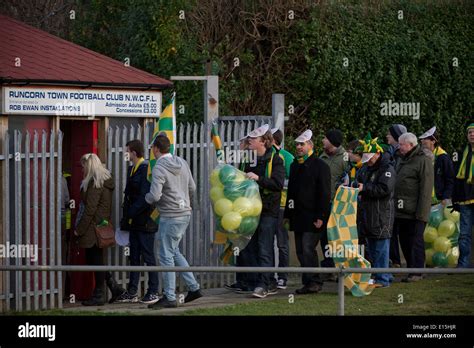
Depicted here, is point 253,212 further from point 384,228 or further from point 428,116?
point 428,116

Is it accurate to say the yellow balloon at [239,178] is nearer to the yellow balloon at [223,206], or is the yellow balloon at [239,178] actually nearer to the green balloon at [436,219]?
the yellow balloon at [223,206]

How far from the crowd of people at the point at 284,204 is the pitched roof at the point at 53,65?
0.98m

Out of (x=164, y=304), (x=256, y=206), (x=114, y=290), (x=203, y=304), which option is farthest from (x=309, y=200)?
(x=114, y=290)

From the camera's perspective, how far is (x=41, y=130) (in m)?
13.6

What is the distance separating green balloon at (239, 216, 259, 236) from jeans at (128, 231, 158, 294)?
1012 millimetres

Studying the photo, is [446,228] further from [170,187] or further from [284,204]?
[170,187]

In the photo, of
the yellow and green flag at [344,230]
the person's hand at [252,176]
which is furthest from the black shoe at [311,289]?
the person's hand at [252,176]

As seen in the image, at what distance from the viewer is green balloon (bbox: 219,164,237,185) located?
13844mm

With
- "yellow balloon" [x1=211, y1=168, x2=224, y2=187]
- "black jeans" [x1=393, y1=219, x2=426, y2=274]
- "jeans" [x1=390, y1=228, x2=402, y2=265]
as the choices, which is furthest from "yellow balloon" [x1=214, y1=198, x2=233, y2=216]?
"jeans" [x1=390, y1=228, x2=402, y2=265]

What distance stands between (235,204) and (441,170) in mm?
3585

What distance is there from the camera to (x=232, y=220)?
540 inches

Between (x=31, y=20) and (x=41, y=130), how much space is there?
12413 mm

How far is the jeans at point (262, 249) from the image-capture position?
46.1 ft

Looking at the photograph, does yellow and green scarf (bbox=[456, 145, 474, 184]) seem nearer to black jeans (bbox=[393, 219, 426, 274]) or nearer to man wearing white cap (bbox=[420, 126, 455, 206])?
man wearing white cap (bbox=[420, 126, 455, 206])
